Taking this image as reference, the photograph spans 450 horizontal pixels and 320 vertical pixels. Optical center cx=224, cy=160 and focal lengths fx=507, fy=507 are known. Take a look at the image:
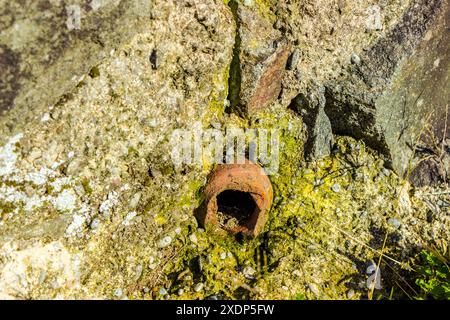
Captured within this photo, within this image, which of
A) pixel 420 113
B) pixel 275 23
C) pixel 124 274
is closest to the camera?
pixel 124 274

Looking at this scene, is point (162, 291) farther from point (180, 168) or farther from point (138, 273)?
point (180, 168)

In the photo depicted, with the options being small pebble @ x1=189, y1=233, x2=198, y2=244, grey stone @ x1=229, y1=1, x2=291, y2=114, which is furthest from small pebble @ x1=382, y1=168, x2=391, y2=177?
small pebble @ x1=189, y1=233, x2=198, y2=244

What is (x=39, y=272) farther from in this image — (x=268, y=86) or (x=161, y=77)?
(x=268, y=86)

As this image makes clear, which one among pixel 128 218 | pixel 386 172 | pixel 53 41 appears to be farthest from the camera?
pixel 386 172

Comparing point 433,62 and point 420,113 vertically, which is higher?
point 433,62

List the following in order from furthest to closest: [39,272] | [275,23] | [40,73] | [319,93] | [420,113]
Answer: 1. [420,113]
2. [319,93]
3. [275,23]
4. [39,272]
5. [40,73]

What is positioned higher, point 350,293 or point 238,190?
point 238,190

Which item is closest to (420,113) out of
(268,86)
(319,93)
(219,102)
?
(319,93)

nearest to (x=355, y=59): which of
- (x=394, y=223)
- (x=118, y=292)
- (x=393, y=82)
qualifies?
(x=393, y=82)
